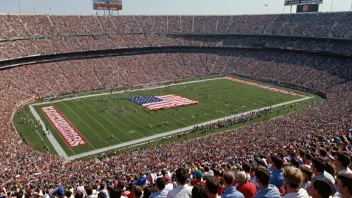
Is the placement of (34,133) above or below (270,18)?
below

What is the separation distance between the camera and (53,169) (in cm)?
2420

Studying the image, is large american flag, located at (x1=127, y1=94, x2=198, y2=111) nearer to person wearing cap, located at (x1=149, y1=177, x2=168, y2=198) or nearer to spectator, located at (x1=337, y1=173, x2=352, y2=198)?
person wearing cap, located at (x1=149, y1=177, x2=168, y2=198)

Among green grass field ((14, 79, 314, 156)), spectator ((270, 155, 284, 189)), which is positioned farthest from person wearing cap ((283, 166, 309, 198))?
green grass field ((14, 79, 314, 156))

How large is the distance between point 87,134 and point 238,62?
4765cm

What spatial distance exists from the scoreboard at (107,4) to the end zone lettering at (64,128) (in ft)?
148

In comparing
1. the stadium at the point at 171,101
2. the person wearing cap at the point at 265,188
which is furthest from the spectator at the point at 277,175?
the person wearing cap at the point at 265,188

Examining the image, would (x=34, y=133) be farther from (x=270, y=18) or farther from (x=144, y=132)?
(x=270, y=18)

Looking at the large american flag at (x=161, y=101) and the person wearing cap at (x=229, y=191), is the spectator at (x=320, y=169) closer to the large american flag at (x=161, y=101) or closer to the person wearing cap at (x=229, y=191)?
the person wearing cap at (x=229, y=191)

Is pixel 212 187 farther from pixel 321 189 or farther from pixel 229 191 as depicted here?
pixel 321 189

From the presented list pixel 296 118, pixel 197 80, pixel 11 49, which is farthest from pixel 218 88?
pixel 11 49

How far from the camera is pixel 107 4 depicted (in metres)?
83.1

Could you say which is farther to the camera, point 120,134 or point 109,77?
point 109,77

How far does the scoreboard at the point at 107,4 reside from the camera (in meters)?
81.9

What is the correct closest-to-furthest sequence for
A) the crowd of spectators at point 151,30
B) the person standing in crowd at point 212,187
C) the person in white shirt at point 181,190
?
the person standing in crowd at point 212,187 → the person in white shirt at point 181,190 → the crowd of spectators at point 151,30
